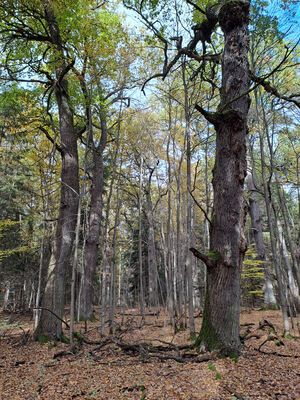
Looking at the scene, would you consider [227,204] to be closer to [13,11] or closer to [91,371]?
[91,371]

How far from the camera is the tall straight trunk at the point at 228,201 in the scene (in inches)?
138

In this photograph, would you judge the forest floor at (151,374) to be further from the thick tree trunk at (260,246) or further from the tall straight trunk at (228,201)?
the thick tree trunk at (260,246)

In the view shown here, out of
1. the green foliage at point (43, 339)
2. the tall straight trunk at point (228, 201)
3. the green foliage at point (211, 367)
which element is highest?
the tall straight trunk at point (228, 201)

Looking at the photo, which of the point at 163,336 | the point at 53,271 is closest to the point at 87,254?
the point at 53,271

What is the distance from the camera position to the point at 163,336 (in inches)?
240

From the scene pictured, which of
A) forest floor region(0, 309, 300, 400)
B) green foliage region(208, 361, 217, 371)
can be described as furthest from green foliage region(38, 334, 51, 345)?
green foliage region(208, 361, 217, 371)

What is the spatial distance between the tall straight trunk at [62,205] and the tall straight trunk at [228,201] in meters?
3.31

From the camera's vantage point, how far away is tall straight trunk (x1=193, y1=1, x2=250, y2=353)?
11.5ft

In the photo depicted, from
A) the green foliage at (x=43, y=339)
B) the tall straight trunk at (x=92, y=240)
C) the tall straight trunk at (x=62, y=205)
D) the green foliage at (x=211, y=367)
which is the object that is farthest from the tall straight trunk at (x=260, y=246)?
the green foliage at (x=43, y=339)

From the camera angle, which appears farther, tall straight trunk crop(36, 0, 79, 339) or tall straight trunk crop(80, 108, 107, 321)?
tall straight trunk crop(80, 108, 107, 321)

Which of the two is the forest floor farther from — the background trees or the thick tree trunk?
the thick tree trunk

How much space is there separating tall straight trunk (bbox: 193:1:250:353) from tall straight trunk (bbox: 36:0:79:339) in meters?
3.31

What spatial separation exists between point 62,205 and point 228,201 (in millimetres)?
4378

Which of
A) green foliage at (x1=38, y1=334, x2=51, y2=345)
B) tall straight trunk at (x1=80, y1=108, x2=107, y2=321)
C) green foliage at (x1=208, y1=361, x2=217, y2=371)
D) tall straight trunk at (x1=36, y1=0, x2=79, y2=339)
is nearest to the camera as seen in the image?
green foliage at (x1=208, y1=361, x2=217, y2=371)
